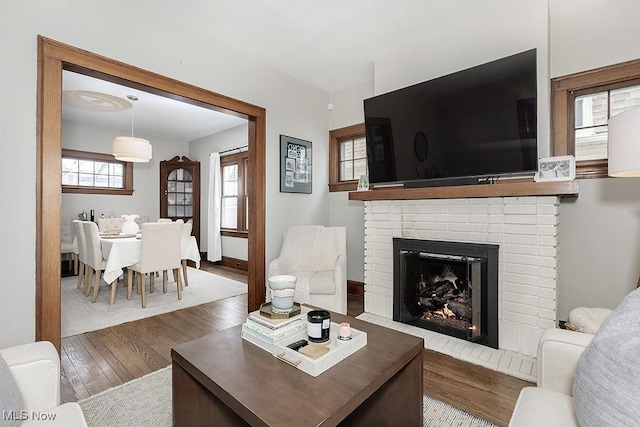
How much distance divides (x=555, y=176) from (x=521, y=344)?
124 centimetres

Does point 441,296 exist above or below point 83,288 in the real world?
above

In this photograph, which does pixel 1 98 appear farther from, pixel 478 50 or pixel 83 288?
pixel 478 50

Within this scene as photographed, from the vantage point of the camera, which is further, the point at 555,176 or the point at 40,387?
the point at 555,176

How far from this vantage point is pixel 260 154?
128 inches

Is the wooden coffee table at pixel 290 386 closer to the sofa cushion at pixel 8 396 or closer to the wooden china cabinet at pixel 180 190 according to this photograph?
the sofa cushion at pixel 8 396

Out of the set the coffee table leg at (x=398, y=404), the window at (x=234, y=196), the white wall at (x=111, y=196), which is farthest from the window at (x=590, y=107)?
the white wall at (x=111, y=196)

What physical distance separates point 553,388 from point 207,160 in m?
6.30

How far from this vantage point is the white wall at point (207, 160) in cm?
549

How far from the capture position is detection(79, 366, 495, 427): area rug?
Answer: 5.12 feet

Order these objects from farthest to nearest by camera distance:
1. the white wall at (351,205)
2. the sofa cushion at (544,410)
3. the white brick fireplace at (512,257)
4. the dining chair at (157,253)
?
the white wall at (351,205)
the dining chair at (157,253)
the white brick fireplace at (512,257)
the sofa cushion at (544,410)

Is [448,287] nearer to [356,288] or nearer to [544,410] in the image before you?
[356,288]

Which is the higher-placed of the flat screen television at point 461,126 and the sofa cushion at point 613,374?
the flat screen television at point 461,126

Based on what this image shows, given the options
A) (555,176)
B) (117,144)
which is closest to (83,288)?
(117,144)

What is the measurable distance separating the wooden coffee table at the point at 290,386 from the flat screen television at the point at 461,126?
1543 millimetres
